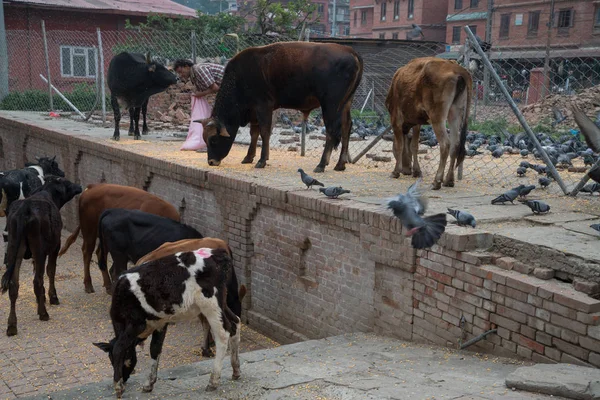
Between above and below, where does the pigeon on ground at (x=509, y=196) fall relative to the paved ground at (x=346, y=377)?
above

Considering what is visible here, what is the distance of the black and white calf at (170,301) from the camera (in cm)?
574

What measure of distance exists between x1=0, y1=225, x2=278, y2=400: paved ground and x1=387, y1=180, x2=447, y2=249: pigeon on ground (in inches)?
129

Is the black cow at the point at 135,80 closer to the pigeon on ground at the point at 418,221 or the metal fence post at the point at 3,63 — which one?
the pigeon on ground at the point at 418,221

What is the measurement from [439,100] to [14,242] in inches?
227

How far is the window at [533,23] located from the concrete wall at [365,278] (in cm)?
3096

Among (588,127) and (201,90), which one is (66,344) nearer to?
(201,90)

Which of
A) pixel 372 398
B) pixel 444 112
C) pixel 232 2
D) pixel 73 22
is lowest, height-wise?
pixel 372 398

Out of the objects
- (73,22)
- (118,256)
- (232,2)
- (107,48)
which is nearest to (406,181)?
(118,256)

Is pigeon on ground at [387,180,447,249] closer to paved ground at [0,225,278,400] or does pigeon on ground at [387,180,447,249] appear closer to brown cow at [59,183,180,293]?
paved ground at [0,225,278,400]

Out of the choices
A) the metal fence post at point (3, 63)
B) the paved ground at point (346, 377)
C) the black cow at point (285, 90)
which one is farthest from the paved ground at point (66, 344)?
the metal fence post at point (3, 63)

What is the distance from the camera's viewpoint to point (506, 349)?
19.5 feet

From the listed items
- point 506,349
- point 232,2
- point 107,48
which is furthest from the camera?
point 232,2

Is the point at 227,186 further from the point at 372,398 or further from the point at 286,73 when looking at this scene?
the point at 372,398

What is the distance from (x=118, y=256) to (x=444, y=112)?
→ 4.62 meters
